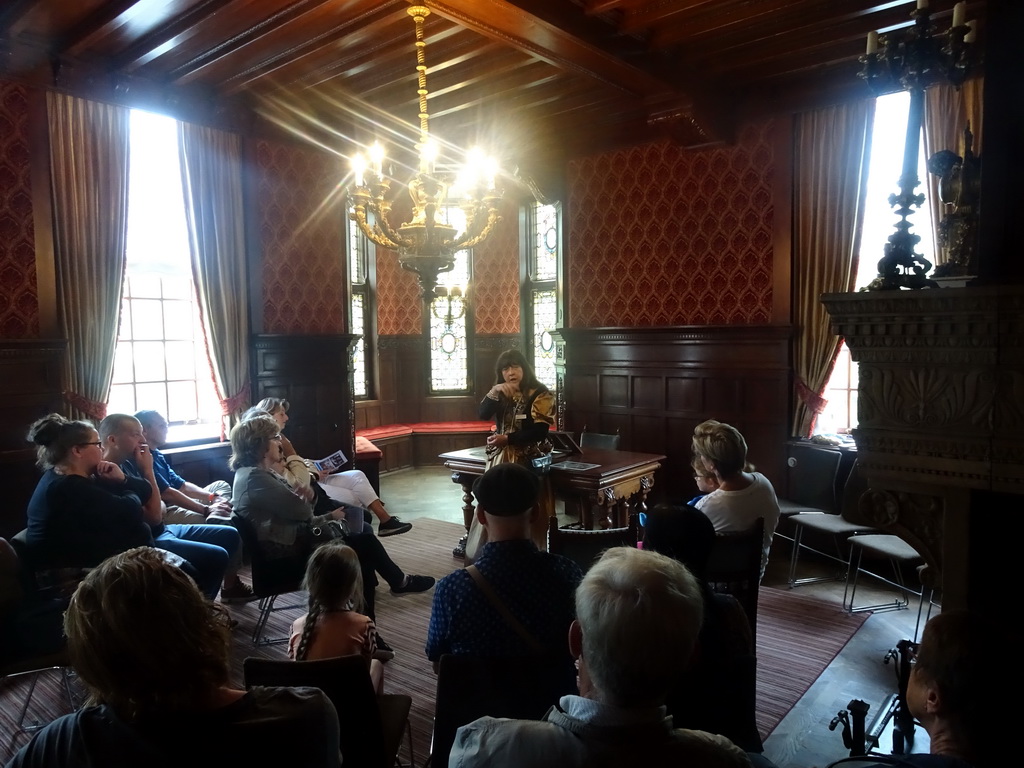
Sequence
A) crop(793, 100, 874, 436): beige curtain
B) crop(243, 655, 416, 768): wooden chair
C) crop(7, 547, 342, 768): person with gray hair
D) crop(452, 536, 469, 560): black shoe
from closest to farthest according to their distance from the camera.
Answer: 1. crop(7, 547, 342, 768): person with gray hair
2. crop(243, 655, 416, 768): wooden chair
3. crop(793, 100, 874, 436): beige curtain
4. crop(452, 536, 469, 560): black shoe

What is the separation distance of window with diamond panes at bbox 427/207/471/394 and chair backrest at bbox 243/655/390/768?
794 centimetres

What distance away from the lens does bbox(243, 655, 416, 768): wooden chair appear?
5.81 ft

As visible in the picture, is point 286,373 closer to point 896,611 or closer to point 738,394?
point 738,394

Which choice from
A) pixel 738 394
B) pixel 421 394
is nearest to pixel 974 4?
pixel 738 394

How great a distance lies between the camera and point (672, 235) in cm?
622

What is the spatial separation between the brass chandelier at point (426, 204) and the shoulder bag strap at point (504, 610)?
2007 mm

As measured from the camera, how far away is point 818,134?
5.34 m

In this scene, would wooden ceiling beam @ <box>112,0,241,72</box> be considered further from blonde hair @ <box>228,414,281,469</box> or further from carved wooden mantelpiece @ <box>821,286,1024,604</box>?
carved wooden mantelpiece @ <box>821,286,1024,604</box>

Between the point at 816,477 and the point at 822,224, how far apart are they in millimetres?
1946

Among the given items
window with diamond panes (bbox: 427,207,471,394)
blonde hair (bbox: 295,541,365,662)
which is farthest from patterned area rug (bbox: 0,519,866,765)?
window with diamond panes (bbox: 427,207,471,394)

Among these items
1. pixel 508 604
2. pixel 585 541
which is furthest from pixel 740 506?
pixel 508 604

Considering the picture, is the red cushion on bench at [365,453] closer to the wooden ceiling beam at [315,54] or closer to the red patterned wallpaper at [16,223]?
the red patterned wallpaper at [16,223]

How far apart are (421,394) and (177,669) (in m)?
8.42

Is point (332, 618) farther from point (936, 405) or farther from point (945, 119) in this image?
point (945, 119)
